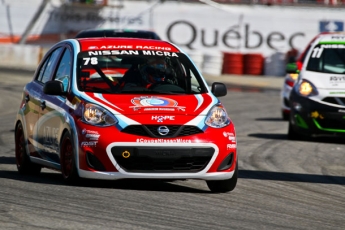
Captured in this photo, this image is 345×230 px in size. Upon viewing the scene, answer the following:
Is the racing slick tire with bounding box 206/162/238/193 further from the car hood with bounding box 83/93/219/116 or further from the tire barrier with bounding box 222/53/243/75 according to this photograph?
the tire barrier with bounding box 222/53/243/75

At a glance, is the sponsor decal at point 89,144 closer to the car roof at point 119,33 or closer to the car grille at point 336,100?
the car grille at point 336,100

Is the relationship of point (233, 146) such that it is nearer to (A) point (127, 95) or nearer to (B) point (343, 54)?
(A) point (127, 95)

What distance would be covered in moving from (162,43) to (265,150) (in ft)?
12.6

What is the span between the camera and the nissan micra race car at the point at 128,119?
844cm

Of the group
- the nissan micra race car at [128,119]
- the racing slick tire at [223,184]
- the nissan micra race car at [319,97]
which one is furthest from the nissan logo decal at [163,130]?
the nissan micra race car at [319,97]

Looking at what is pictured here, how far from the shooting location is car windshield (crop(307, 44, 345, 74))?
49.8 feet

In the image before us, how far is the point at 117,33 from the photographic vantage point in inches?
653

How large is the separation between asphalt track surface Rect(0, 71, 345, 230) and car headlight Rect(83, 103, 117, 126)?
57 centimetres

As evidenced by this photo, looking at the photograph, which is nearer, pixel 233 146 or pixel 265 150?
pixel 233 146

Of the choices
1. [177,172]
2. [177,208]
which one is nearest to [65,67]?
[177,172]

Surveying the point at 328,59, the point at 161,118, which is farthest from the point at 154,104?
the point at 328,59

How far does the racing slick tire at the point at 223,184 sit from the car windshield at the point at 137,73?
948 mm

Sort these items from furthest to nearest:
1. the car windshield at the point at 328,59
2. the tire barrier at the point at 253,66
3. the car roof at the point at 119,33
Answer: the tire barrier at the point at 253,66, the car roof at the point at 119,33, the car windshield at the point at 328,59

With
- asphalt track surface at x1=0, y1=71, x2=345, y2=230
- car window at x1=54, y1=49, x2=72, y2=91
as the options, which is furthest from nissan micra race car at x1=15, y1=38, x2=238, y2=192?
asphalt track surface at x1=0, y1=71, x2=345, y2=230
